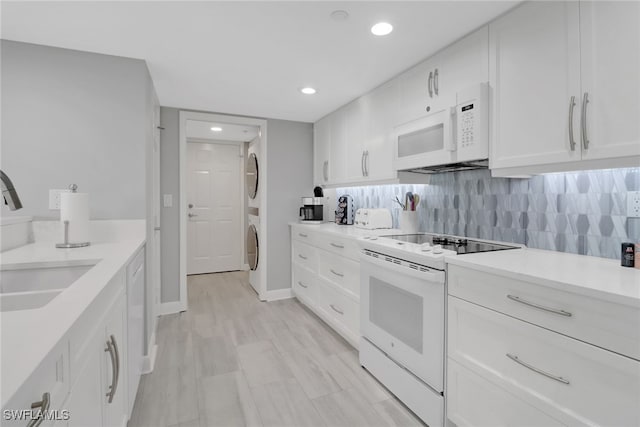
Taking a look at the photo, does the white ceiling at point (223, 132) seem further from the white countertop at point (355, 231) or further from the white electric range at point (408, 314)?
the white electric range at point (408, 314)

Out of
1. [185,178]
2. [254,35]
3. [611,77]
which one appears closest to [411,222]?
[611,77]

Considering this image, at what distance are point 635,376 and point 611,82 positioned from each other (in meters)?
1.08

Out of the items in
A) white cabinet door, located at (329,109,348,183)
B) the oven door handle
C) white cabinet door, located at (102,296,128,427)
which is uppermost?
white cabinet door, located at (329,109,348,183)

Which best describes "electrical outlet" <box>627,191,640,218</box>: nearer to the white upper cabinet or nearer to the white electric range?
the white upper cabinet

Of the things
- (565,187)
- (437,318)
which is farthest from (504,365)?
(565,187)

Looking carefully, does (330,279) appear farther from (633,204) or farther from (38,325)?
(38,325)

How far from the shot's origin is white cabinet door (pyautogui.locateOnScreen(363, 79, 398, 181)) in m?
2.57

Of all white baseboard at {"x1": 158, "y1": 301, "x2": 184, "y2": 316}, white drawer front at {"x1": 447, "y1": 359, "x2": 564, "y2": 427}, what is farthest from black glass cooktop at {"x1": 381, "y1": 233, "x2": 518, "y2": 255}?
white baseboard at {"x1": 158, "y1": 301, "x2": 184, "y2": 316}

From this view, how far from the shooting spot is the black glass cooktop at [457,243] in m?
1.83

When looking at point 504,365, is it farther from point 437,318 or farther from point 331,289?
point 331,289

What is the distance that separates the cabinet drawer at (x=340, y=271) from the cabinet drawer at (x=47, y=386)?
1.95 meters

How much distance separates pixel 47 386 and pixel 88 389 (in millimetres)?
395

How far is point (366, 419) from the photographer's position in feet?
5.79

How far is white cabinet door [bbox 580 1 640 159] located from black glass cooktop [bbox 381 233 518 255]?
0.69 metres
